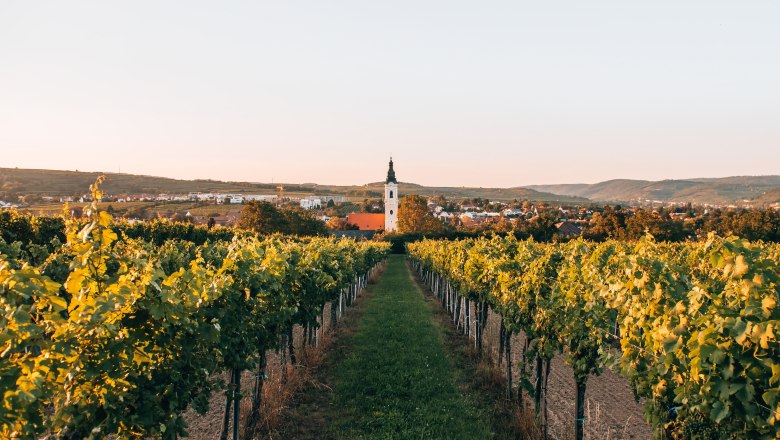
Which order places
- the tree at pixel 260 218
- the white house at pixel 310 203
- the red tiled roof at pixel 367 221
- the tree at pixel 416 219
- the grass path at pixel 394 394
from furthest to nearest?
the white house at pixel 310 203 < the red tiled roof at pixel 367 221 < the tree at pixel 416 219 < the tree at pixel 260 218 < the grass path at pixel 394 394

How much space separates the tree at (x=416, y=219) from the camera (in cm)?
7800

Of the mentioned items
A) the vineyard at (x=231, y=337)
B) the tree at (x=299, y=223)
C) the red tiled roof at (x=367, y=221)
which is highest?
the vineyard at (x=231, y=337)

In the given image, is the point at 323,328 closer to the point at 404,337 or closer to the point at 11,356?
the point at 404,337

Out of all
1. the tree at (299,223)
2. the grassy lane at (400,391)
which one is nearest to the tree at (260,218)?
the tree at (299,223)

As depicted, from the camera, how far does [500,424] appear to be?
7555 millimetres

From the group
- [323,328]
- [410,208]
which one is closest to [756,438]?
[323,328]

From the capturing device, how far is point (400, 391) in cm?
903

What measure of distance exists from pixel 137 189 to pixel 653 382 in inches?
5524

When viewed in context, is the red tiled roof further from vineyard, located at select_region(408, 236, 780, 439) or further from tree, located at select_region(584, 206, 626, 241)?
vineyard, located at select_region(408, 236, 780, 439)

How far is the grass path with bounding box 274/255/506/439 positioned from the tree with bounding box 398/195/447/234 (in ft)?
208

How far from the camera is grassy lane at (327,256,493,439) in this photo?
739 centimetres

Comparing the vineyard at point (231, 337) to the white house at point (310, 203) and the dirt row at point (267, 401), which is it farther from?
the white house at point (310, 203)

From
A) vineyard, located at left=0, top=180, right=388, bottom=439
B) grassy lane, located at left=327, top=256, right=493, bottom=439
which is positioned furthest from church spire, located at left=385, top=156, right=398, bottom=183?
vineyard, located at left=0, top=180, right=388, bottom=439

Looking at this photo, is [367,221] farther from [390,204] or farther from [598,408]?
[598,408]
